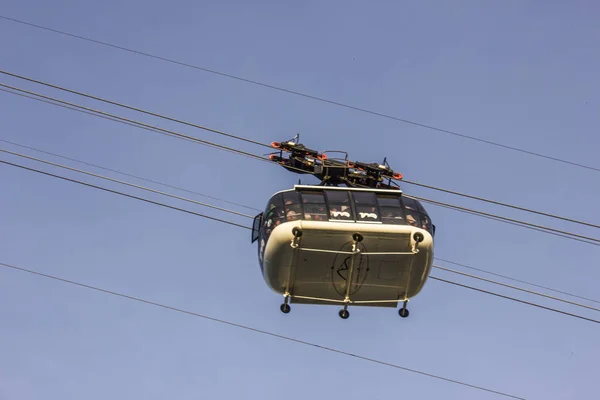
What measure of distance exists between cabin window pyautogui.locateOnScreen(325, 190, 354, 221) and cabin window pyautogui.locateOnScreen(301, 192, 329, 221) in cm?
18

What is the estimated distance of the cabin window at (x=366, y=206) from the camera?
3103 cm

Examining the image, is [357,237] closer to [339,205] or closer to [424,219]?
[339,205]

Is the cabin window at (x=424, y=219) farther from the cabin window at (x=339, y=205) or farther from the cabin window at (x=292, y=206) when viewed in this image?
the cabin window at (x=292, y=206)

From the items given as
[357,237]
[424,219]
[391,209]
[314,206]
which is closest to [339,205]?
[314,206]

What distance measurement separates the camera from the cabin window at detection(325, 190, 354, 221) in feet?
102

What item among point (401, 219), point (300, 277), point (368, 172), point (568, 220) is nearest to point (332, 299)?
point (300, 277)

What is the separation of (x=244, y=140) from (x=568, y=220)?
10.3 m

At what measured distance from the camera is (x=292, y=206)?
31.5 m

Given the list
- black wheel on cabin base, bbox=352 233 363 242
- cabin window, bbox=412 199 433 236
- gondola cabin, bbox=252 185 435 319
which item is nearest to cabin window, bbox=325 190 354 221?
gondola cabin, bbox=252 185 435 319

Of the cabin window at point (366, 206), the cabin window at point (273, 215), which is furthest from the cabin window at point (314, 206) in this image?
the cabin window at point (366, 206)

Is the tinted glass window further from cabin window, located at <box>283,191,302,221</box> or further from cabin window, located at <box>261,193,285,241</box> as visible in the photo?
cabin window, located at <box>261,193,285,241</box>

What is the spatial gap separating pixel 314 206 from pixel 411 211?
9.58ft

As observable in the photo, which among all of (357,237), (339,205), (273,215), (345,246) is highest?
(339,205)

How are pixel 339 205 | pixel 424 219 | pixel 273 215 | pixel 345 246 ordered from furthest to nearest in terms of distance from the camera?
Result: pixel 424 219, pixel 273 215, pixel 339 205, pixel 345 246
